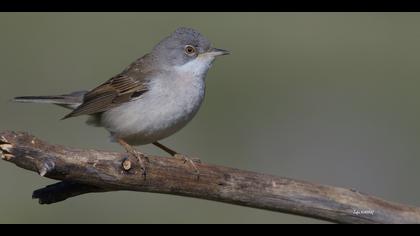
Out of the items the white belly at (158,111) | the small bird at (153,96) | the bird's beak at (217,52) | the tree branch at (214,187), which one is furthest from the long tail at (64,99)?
the tree branch at (214,187)

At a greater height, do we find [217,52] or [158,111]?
[217,52]

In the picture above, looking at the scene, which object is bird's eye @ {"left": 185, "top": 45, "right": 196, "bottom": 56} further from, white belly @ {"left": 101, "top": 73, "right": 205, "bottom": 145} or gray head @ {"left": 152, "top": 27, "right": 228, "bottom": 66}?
white belly @ {"left": 101, "top": 73, "right": 205, "bottom": 145}

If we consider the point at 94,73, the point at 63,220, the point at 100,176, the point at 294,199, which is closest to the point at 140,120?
the point at 100,176

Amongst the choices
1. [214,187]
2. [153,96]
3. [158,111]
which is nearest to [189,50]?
[153,96]

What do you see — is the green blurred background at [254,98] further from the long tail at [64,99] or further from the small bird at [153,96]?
the small bird at [153,96]

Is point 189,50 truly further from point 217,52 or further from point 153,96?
point 153,96
